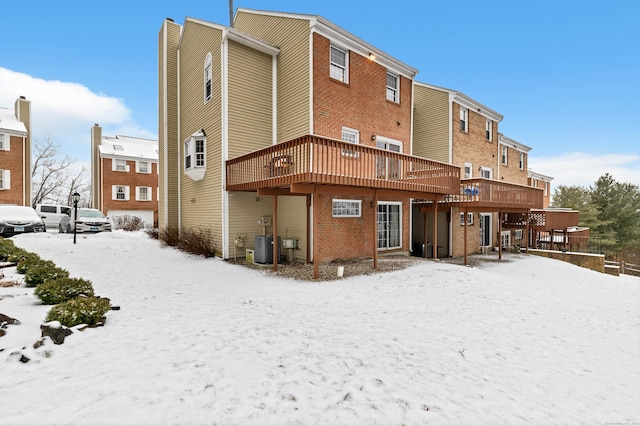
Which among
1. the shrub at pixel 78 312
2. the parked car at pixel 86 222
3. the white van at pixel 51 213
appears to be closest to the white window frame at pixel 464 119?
the shrub at pixel 78 312

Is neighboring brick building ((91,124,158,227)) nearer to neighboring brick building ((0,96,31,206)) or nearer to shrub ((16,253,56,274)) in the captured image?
neighboring brick building ((0,96,31,206))

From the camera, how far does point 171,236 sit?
15234 millimetres

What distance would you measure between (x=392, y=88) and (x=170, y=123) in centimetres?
1223

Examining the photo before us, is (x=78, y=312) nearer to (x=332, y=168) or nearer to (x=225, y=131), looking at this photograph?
(x=332, y=168)

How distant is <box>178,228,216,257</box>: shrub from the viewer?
12508mm

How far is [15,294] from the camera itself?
18.9 ft

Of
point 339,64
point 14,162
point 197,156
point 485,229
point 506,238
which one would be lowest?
point 506,238

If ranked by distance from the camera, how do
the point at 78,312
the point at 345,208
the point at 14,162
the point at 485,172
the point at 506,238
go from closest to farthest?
the point at 78,312, the point at 345,208, the point at 485,172, the point at 506,238, the point at 14,162

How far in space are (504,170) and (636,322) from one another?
1798cm

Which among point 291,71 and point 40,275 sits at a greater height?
point 291,71

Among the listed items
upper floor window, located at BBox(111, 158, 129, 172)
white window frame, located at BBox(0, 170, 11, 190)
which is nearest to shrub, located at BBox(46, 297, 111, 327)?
white window frame, located at BBox(0, 170, 11, 190)

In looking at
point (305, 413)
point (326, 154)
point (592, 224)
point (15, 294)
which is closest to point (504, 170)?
point (326, 154)

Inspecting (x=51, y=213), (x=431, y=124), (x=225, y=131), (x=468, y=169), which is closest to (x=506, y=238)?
(x=468, y=169)

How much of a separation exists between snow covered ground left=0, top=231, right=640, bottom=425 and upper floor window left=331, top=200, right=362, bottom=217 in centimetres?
471
